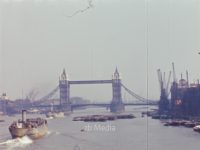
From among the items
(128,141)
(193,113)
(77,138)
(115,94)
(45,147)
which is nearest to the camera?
(45,147)

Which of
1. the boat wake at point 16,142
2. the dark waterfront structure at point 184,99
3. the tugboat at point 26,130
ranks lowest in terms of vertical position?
the boat wake at point 16,142

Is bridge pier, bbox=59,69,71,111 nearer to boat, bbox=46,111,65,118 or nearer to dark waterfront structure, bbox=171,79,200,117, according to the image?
boat, bbox=46,111,65,118

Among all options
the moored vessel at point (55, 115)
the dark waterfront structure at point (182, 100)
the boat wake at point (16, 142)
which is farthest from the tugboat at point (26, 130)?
the moored vessel at point (55, 115)

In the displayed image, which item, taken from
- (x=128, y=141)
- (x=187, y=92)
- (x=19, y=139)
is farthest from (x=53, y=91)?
(x=128, y=141)

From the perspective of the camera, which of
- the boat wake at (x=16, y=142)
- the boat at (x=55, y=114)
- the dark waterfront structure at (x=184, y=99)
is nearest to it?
the boat wake at (x=16, y=142)

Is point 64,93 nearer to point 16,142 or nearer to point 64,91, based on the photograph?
point 64,91

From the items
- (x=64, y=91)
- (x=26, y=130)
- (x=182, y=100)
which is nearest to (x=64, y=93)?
(x=64, y=91)

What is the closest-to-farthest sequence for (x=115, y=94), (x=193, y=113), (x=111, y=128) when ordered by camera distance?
(x=111, y=128), (x=193, y=113), (x=115, y=94)

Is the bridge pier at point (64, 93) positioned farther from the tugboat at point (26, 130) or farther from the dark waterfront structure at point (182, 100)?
the tugboat at point (26, 130)

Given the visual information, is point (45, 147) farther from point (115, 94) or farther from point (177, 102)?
point (115, 94)
